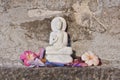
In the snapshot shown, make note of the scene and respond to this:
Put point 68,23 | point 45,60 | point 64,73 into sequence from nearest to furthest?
1. point 64,73
2. point 45,60
3. point 68,23

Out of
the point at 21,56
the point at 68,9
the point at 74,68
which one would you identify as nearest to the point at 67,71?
the point at 74,68

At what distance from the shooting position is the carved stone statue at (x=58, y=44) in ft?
6.99

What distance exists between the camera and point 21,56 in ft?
7.26

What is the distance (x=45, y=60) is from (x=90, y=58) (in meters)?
0.25

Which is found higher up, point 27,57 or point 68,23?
point 68,23

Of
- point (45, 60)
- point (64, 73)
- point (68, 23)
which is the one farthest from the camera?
point (68, 23)

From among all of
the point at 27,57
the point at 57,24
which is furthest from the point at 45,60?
the point at 57,24

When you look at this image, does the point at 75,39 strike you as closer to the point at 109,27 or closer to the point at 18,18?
the point at 109,27

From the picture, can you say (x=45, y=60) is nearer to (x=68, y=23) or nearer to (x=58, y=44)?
(x=58, y=44)

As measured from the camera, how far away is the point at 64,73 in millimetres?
1916

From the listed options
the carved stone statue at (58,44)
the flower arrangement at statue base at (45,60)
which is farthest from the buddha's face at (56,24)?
the flower arrangement at statue base at (45,60)

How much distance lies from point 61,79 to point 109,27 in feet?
1.79

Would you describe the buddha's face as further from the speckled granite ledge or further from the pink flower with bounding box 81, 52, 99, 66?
the speckled granite ledge

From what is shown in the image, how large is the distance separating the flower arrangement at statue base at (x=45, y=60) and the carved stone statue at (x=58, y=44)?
34mm
